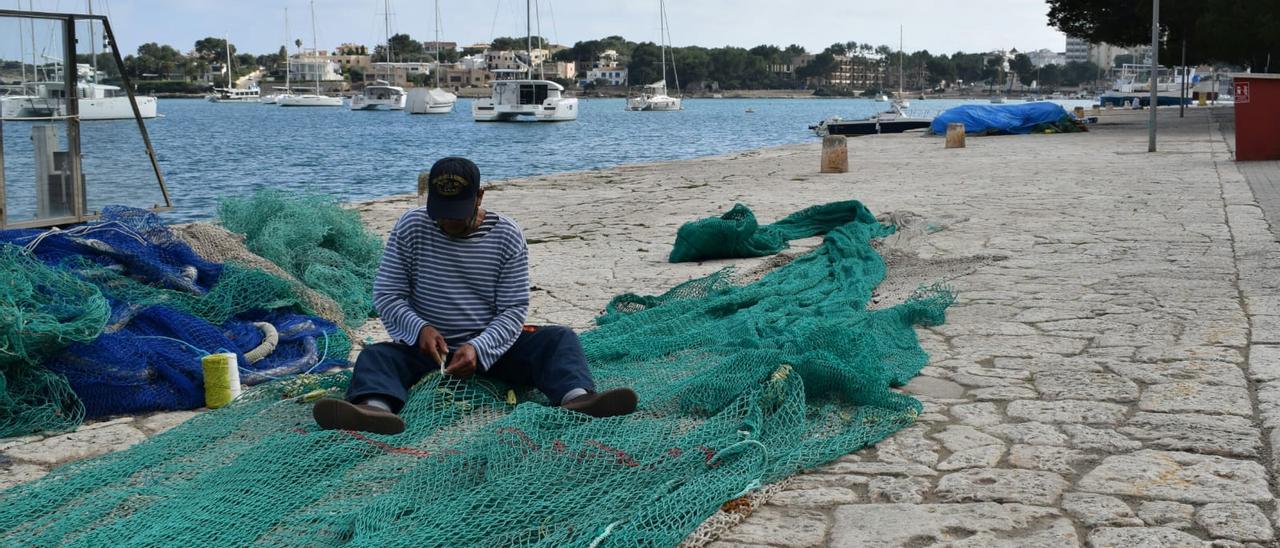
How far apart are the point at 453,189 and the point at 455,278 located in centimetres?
45

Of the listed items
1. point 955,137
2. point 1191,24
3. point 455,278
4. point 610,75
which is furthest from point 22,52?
point 610,75

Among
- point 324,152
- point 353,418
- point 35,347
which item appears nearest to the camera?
point 353,418

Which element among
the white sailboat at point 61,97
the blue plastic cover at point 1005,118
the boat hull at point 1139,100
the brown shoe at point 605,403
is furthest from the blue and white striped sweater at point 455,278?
the boat hull at point 1139,100

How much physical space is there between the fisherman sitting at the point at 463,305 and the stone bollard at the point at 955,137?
857 inches

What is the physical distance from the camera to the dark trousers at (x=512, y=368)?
4523 mm

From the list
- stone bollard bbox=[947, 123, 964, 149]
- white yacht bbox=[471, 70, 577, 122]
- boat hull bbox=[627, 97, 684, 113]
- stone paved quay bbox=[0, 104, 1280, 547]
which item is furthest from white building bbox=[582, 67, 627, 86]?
stone paved quay bbox=[0, 104, 1280, 547]

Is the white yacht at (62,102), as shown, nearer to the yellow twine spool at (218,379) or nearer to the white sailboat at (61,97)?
the white sailboat at (61,97)

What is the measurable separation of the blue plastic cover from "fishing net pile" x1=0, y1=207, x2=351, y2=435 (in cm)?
2727

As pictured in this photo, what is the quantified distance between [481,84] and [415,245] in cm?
16682

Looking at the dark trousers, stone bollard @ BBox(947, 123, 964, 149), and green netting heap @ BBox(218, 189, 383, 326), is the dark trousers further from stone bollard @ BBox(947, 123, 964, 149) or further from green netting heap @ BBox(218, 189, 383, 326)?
stone bollard @ BBox(947, 123, 964, 149)

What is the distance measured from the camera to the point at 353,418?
14.0 ft

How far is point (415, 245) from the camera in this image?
193 inches

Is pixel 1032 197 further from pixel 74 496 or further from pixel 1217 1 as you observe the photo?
pixel 1217 1

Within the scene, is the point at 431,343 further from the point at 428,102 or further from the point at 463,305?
the point at 428,102
